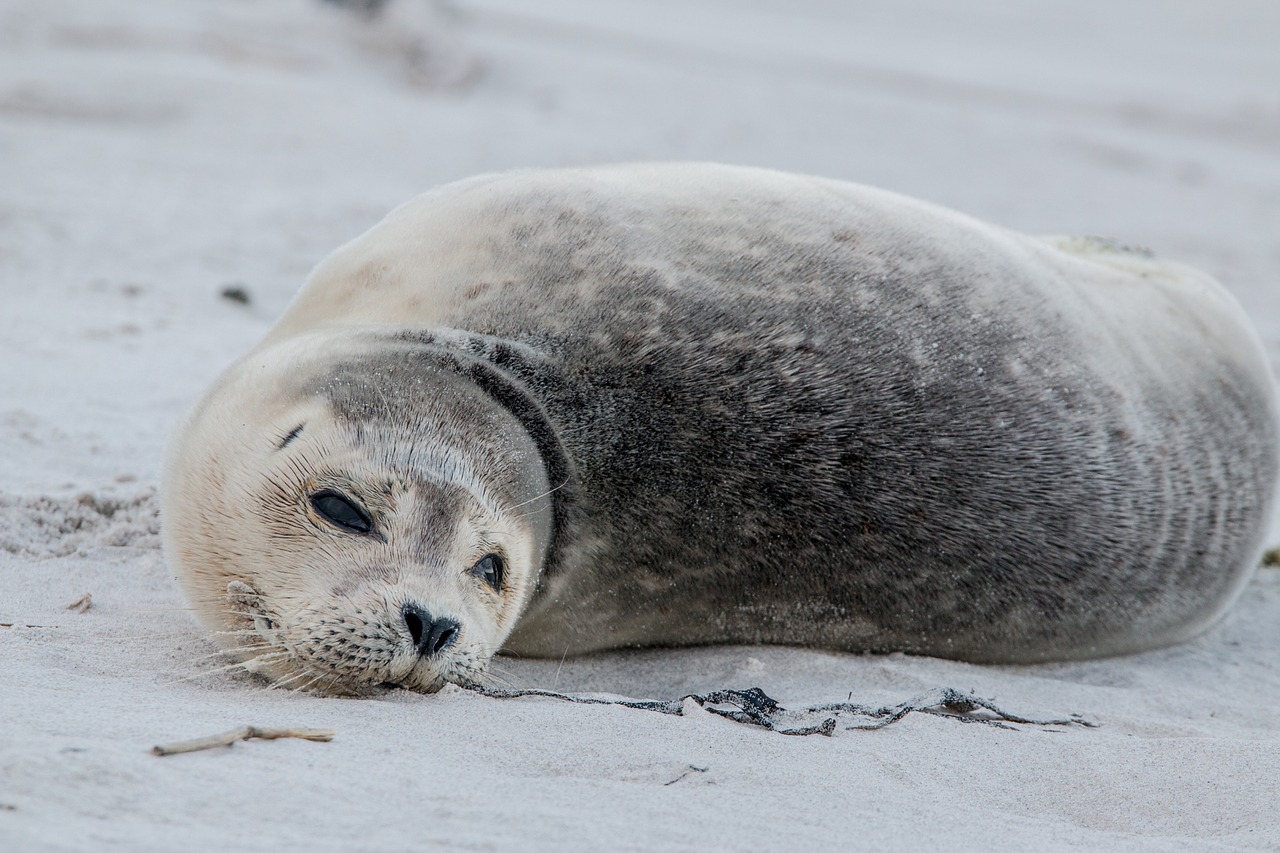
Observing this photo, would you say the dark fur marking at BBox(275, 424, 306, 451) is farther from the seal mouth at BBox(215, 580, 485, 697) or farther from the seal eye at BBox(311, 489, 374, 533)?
the seal mouth at BBox(215, 580, 485, 697)

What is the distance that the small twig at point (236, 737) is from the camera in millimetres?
1940

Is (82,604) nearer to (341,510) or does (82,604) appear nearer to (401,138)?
(341,510)

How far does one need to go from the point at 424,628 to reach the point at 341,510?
31cm

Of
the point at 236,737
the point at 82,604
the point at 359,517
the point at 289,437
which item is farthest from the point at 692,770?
the point at 82,604

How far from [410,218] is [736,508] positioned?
116 centimetres

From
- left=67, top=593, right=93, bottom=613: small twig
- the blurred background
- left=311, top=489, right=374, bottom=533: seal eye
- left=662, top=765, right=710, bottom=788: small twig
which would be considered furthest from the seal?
the blurred background

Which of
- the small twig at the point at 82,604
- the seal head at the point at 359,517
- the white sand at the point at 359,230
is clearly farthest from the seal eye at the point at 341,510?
the small twig at the point at 82,604

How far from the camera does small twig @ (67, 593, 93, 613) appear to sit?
2979 mm

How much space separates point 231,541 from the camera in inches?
108

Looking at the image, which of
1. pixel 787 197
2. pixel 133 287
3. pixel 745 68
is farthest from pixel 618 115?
pixel 787 197

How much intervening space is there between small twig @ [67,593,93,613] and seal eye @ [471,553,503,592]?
2.96 feet

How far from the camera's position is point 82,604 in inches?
118

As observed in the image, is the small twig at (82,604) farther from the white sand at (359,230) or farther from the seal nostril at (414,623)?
the seal nostril at (414,623)

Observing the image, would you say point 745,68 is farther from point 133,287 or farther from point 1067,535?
point 1067,535
